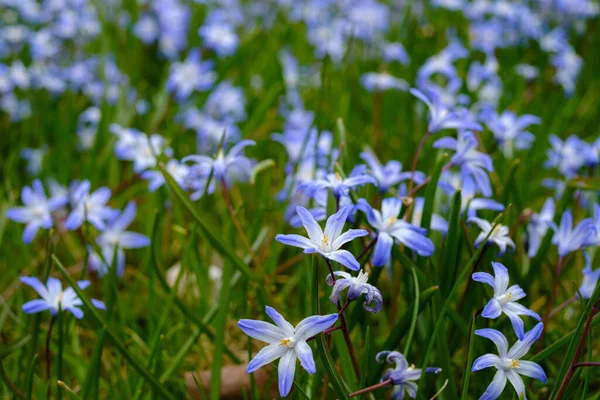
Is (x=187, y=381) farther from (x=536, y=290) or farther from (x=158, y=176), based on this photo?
(x=536, y=290)

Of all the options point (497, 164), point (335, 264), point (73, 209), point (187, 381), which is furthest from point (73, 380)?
point (497, 164)

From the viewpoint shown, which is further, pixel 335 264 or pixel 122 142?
pixel 122 142

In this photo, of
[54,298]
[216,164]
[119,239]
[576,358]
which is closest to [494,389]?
[576,358]

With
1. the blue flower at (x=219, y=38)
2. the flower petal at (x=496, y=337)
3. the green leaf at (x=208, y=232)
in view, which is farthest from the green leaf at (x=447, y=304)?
the blue flower at (x=219, y=38)

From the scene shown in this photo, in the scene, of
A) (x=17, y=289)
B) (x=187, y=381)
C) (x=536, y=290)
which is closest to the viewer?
(x=187, y=381)

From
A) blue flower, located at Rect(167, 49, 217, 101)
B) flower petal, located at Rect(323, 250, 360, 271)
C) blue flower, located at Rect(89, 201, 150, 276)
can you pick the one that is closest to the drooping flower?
flower petal, located at Rect(323, 250, 360, 271)

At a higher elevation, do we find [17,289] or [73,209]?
[73,209]

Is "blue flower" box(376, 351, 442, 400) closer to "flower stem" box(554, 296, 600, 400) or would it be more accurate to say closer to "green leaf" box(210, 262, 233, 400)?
"flower stem" box(554, 296, 600, 400)

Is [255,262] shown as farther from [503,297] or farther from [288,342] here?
[503,297]
